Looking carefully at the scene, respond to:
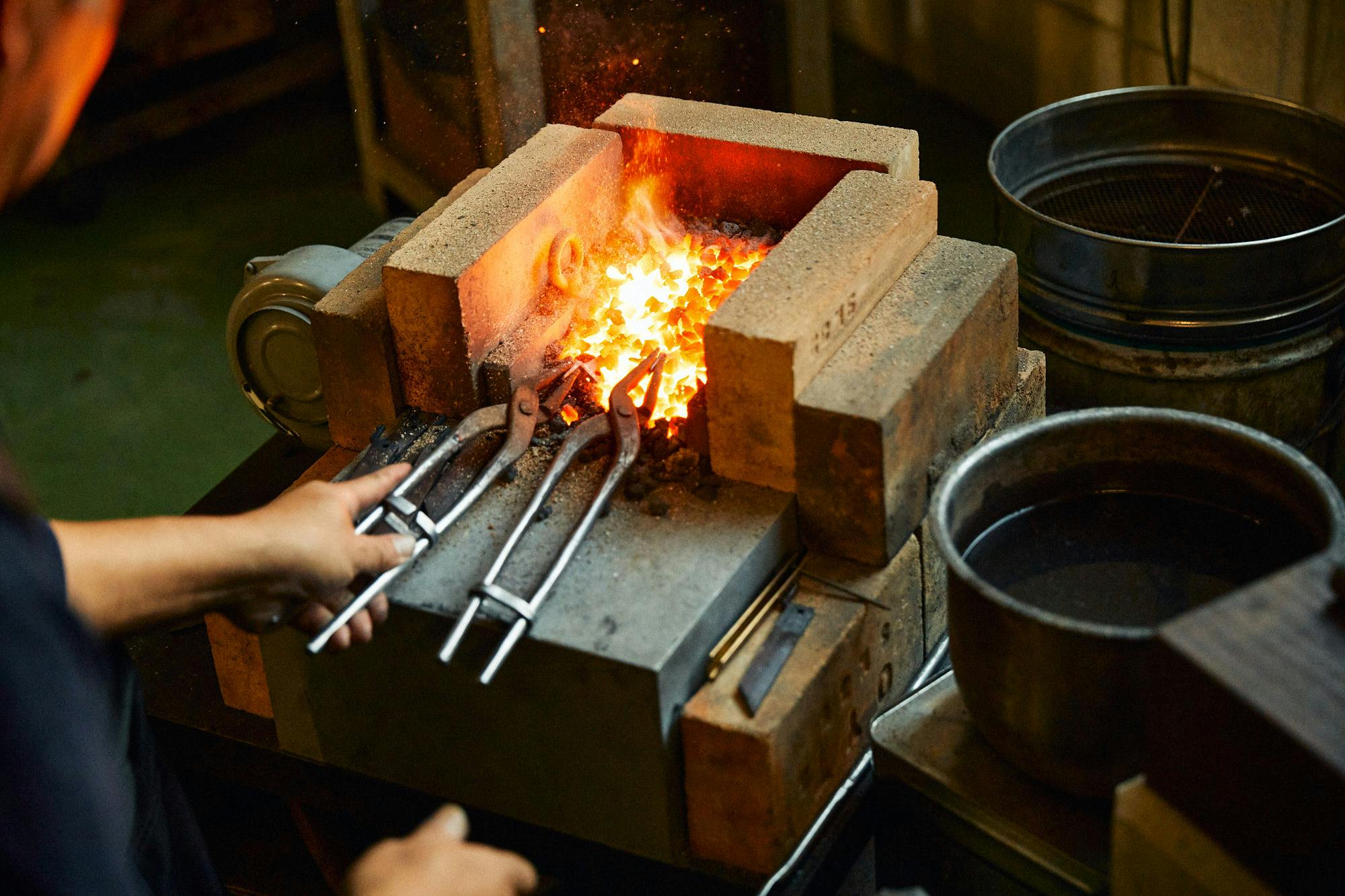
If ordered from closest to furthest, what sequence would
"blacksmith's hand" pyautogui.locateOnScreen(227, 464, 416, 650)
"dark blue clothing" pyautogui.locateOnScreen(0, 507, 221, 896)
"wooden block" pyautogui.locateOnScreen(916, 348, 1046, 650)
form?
1. "dark blue clothing" pyautogui.locateOnScreen(0, 507, 221, 896)
2. "blacksmith's hand" pyautogui.locateOnScreen(227, 464, 416, 650)
3. "wooden block" pyautogui.locateOnScreen(916, 348, 1046, 650)

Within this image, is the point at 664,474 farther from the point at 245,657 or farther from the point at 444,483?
the point at 245,657

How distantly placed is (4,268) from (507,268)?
410cm

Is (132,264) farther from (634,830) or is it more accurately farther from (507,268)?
(634,830)

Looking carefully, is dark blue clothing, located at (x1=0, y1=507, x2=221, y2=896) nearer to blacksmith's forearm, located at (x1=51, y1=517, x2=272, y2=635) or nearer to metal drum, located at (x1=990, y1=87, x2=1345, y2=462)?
blacksmith's forearm, located at (x1=51, y1=517, x2=272, y2=635)

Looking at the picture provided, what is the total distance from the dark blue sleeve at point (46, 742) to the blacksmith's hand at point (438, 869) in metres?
0.28

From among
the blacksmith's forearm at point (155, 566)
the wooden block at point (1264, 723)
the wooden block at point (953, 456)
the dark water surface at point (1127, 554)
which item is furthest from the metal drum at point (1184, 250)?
the blacksmith's forearm at point (155, 566)

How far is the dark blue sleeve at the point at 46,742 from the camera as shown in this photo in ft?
4.83

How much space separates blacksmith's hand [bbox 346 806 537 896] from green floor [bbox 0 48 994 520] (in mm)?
3198

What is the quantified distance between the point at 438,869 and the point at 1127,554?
1.20 meters

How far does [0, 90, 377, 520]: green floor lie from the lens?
498 centimetres

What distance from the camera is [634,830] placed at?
8.16 feet

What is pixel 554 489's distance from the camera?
8.75ft

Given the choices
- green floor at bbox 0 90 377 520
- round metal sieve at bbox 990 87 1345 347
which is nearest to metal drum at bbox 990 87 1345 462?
round metal sieve at bbox 990 87 1345 347

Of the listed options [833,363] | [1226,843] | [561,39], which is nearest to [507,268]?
[833,363]
